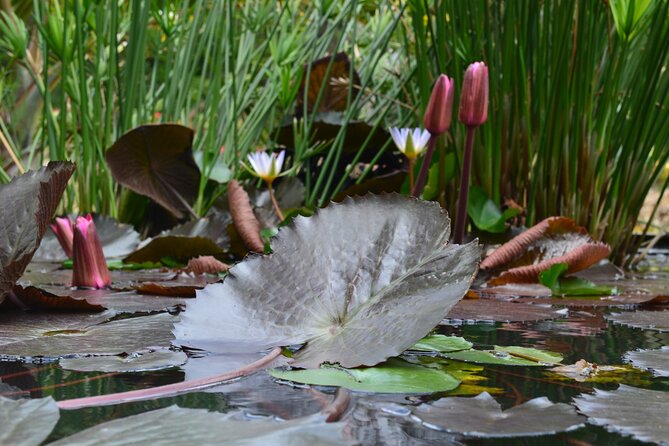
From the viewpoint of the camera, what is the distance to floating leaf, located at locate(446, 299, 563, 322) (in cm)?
84

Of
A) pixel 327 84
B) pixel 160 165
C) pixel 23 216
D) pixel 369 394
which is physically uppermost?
pixel 327 84

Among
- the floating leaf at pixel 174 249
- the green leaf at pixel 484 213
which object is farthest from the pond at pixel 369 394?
the floating leaf at pixel 174 249

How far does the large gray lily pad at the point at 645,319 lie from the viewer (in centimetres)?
80

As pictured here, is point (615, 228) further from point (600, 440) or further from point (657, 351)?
point (600, 440)

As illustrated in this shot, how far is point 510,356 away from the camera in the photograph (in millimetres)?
608

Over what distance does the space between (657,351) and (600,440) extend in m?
0.29

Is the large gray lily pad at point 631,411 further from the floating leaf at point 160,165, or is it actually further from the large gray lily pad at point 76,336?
the floating leaf at point 160,165

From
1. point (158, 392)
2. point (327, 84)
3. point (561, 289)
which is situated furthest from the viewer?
point (327, 84)

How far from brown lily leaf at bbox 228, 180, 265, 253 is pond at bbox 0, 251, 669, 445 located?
2.59 ft

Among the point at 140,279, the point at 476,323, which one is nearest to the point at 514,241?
the point at 476,323

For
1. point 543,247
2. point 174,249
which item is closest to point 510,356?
point 543,247

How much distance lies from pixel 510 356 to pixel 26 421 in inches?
15.5

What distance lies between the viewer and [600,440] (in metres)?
0.38

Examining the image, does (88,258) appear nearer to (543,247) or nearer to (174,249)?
(174,249)
